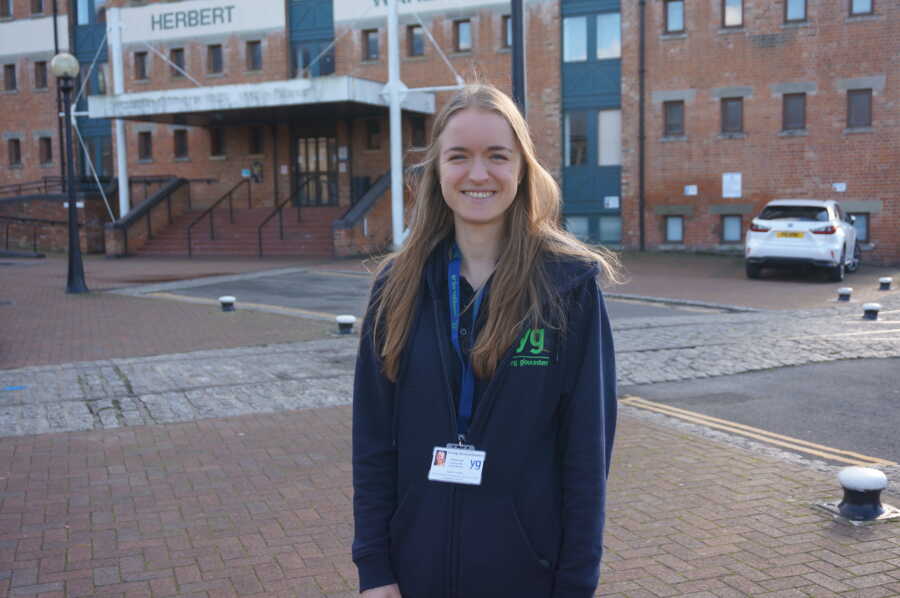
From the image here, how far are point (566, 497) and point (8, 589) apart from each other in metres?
3.07

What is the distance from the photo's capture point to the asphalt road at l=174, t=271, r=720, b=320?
578 inches

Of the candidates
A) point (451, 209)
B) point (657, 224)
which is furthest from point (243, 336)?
point (657, 224)

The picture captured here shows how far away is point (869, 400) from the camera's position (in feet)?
26.2

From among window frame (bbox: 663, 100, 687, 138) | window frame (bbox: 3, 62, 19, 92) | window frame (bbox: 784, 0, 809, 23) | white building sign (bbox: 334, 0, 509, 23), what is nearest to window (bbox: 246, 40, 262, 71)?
white building sign (bbox: 334, 0, 509, 23)

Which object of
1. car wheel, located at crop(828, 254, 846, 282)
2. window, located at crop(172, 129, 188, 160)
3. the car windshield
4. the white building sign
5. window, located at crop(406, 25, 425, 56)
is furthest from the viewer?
window, located at crop(172, 129, 188, 160)

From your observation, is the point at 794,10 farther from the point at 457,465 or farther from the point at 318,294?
the point at 457,465

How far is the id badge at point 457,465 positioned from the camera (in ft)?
7.45

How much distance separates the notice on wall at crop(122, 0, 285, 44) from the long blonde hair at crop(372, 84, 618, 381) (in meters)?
32.5

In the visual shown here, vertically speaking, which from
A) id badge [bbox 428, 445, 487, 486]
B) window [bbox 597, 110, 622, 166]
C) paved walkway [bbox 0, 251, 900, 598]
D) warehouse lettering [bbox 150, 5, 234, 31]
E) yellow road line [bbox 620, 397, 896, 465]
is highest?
warehouse lettering [bbox 150, 5, 234, 31]

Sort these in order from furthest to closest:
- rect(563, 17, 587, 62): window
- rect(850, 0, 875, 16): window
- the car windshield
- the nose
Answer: rect(563, 17, 587, 62): window, rect(850, 0, 875, 16): window, the car windshield, the nose

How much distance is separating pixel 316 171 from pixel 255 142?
2.83m

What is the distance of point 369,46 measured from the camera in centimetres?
3231

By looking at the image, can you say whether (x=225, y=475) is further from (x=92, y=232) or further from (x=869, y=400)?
(x=92, y=232)

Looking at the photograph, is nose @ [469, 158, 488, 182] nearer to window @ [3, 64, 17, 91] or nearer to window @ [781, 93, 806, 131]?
window @ [781, 93, 806, 131]
